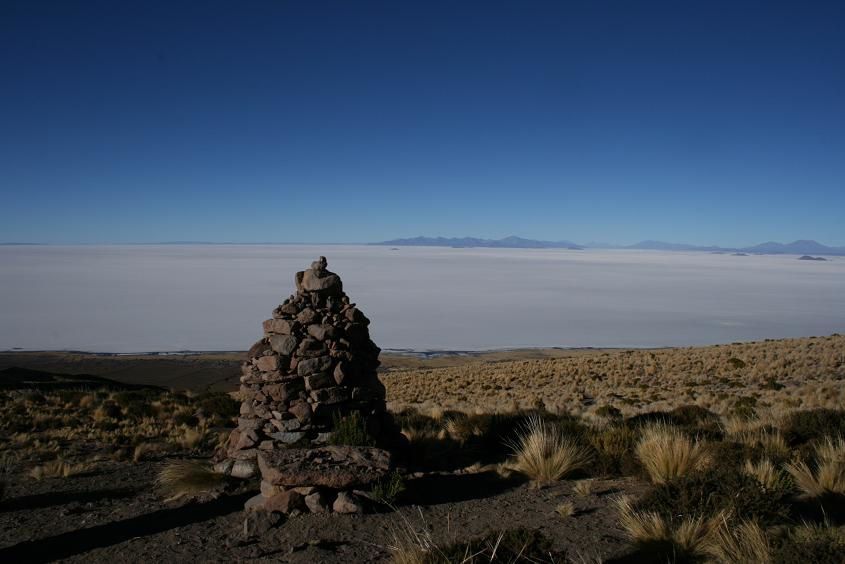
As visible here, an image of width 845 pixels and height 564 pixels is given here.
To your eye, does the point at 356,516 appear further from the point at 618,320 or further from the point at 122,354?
the point at 618,320

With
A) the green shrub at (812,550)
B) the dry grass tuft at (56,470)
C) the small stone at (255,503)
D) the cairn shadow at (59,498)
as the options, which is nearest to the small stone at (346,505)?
the small stone at (255,503)

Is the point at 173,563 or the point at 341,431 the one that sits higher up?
the point at 341,431

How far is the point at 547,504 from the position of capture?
21.6ft

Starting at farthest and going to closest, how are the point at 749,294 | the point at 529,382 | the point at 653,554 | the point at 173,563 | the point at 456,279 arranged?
the point at 456,279, the point at 749,294, the point at 529,382, the point at 173,563, the point at 653,554

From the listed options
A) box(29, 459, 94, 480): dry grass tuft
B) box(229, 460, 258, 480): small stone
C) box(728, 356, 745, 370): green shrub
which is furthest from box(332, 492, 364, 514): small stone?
box(728, 356, 745, 370): green shrub

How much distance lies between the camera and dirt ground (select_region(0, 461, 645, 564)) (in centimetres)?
554

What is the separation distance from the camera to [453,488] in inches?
293

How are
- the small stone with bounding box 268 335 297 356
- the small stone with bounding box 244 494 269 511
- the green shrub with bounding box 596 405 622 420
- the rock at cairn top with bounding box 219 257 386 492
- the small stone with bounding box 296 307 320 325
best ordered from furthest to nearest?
the green shrub with bounding box 596 405 622 420, the small stone with bounding box 296 307 320 325, the small stone with bounding box 268 335 297 356, the rock at cairn top with bounding box 219 257 386 492, the small stone with bounding box 244 494 269 511

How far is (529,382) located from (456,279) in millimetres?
88786

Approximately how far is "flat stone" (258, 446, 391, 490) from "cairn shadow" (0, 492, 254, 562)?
0.75m

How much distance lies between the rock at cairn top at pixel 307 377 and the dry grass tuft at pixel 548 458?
2.12 m

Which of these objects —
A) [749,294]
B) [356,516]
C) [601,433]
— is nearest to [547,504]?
[356,516]

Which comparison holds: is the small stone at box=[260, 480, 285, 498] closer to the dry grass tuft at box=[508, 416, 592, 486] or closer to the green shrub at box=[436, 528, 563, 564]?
the green shrub at box=[436, 528, 563, 564]

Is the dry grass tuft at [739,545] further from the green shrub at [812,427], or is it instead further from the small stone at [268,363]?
the small stone at [268,363]
